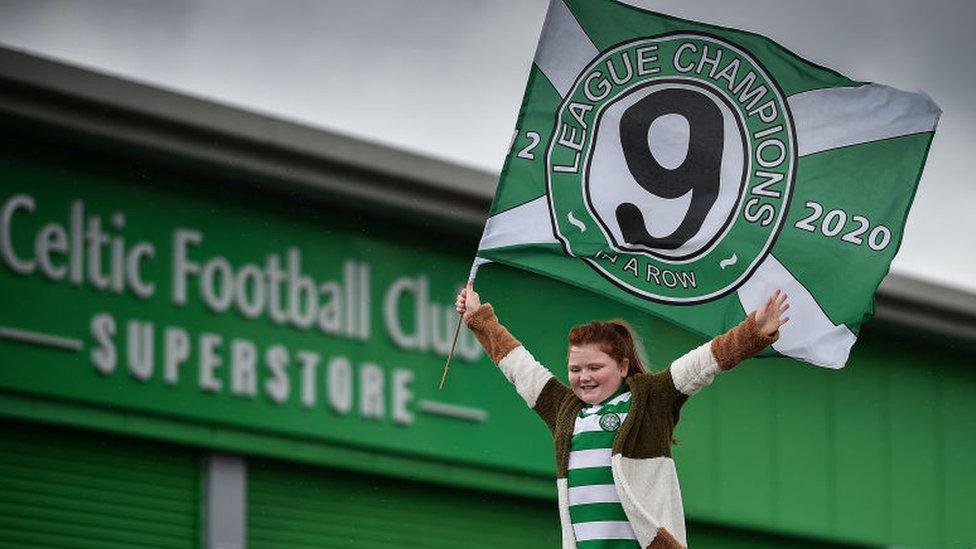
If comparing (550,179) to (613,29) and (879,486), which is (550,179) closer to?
(613,29)

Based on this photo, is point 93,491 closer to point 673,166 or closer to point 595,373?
point 673,166

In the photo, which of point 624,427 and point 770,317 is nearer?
point 770,317

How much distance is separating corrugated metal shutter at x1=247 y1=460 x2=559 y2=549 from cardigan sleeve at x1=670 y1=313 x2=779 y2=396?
28.0 feet

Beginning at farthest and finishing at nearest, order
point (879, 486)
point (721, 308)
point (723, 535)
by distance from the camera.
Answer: point (879, 486) → point (723, 535) → point (721, 308)

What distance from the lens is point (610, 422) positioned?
31.2 ft

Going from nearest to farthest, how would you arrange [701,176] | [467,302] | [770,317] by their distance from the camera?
[770,317] < [467,302] < [701,176]

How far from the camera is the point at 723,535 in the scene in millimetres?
21156

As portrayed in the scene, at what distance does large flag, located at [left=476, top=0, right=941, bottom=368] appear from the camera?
10.4 metres

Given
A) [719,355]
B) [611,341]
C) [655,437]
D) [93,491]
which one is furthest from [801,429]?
[719,355]

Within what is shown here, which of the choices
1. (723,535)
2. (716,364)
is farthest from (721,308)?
(723,535)

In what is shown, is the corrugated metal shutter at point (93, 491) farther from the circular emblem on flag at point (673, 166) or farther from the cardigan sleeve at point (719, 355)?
the cardigan sleeve at point (719, 355)

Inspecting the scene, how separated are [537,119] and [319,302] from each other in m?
7.67

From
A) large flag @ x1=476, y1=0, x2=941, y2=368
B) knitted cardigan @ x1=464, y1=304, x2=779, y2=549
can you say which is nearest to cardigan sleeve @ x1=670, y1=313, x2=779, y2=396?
knitted cardigan @ x1=464, y1=304, x2=779, y2=549

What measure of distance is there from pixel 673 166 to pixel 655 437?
5.43 ft
